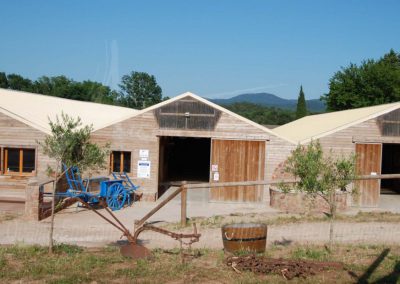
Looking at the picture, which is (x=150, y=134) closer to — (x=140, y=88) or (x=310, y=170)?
(x=310, y=170)

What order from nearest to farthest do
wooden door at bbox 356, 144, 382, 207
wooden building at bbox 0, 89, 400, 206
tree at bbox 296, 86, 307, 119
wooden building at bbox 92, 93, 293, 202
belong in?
1. wooden building at bbox 0, 89, 400, 206
2. wooden building at bbox 92, 93, 293, 202
3. wooden door at bbox 356, 144, 382, 207
4. tree at bbox 296, 86, 307, 119

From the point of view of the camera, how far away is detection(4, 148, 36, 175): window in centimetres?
2288

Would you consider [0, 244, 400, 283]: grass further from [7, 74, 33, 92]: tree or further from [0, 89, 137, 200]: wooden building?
[7, 74, 33, 92]: tree

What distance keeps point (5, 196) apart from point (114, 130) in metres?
5.68

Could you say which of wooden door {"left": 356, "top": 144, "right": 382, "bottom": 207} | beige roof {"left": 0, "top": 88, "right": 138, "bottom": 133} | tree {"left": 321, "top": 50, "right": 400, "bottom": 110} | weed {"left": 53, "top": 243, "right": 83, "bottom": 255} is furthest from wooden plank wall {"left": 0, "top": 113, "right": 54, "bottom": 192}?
tree {"left": 321, "top": 50, "right": 400, "bottom": 110}

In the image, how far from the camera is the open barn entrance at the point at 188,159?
35.3m

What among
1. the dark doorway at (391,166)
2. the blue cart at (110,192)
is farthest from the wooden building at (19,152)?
the dark doorway at (391,166)

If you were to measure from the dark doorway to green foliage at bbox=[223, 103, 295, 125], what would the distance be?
188ft

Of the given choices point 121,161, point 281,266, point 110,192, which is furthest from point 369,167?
point 281,266

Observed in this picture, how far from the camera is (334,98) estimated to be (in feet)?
198

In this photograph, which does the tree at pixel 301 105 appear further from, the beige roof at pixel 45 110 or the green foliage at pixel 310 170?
the green foliage at pixel 310 170

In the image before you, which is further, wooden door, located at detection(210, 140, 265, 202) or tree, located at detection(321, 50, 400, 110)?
tree, located at detection(321, 50, 400, 110)

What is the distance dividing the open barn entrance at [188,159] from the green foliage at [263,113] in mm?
45385

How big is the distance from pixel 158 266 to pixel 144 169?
12.9 m
